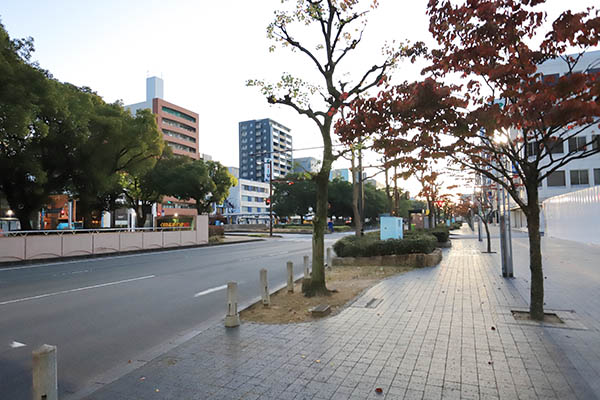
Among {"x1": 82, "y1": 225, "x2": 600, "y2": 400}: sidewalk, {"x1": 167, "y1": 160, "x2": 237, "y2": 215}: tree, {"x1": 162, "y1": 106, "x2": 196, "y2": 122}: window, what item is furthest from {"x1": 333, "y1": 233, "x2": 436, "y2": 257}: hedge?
{"x1": 162, "y1": 106, "x2": 196, "y2": 122}: window

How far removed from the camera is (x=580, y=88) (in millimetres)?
4910

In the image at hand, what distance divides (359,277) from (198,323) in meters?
5.80

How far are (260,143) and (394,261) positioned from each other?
129 metres

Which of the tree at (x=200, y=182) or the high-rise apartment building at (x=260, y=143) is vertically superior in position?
the high-rise apartment building at (x=260, y=143)

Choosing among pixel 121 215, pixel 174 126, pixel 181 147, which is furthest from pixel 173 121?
pixel 121 215

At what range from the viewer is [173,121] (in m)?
80.4

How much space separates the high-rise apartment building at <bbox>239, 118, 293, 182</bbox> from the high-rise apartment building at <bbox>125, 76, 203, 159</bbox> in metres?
48.8

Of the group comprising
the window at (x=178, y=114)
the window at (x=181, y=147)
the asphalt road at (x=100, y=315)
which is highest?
the window at (x=178, y=114)

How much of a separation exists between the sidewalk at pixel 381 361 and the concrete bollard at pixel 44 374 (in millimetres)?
696

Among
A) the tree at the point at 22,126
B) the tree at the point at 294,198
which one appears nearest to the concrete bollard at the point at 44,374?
the tree at the point at 22,126

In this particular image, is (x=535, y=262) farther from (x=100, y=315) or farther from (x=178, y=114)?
(x=178, y=114)

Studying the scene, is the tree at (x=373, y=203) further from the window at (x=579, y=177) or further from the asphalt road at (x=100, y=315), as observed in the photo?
the asphalt road at (x=100, y=315)

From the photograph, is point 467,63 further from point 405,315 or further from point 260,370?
point 260,370

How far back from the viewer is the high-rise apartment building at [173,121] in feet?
253
